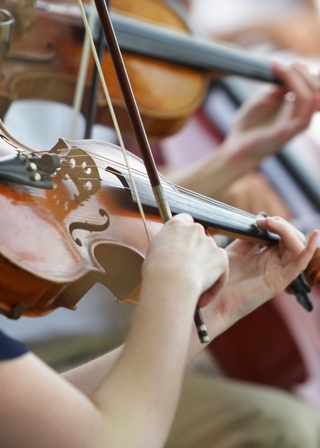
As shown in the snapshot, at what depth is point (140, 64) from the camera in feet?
4.19

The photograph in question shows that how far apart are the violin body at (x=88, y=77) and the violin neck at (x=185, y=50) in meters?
0.01

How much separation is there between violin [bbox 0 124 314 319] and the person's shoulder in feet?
0.14

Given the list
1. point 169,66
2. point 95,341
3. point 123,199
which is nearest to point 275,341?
point 95,341

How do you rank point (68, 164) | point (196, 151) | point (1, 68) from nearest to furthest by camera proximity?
point (68, 164) < point (1, 68) < point (196, 151)

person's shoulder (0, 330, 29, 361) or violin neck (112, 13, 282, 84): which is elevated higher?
person's shoulder (0, 330, 29, 361)

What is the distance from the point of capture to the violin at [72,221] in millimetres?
635

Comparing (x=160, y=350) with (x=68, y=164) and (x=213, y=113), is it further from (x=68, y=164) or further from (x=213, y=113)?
(x=213, y=113)

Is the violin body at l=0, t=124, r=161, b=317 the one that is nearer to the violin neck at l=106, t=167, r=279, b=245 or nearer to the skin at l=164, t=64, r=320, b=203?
the violin neck at l=106, t=167, r=279, b=245

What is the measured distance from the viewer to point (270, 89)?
1398mm

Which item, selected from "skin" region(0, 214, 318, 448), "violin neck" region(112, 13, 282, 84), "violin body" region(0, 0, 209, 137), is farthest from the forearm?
"violin neck" region(112, 13, 282, 84)

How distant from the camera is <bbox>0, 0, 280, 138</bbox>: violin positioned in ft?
3.70

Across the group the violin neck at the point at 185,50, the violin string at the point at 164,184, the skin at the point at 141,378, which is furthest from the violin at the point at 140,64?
the skin at the point at 141,378

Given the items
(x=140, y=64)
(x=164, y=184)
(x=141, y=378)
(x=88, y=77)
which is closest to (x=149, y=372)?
(x=141, y=378)

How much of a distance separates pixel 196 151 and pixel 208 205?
1.16m
